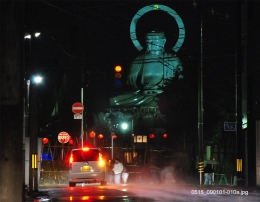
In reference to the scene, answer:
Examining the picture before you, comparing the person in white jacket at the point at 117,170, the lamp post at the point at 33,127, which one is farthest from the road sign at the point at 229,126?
the lamp post at the point at 33,127

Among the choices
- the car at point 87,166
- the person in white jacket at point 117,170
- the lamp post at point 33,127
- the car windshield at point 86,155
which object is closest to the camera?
the lamp post at point 33,127

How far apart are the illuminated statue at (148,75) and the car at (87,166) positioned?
52074 millimetres

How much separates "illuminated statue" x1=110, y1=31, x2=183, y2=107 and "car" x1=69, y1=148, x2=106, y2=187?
171 ft

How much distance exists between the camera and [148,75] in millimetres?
100438

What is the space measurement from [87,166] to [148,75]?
7077 cm

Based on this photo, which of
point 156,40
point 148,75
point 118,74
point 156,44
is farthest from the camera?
point 148,75

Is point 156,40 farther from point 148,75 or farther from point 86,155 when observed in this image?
point 86,155

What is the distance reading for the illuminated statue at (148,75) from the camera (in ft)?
290

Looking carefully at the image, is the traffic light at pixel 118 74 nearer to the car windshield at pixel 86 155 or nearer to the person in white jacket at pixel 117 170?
the car windshield at pixel 86 155

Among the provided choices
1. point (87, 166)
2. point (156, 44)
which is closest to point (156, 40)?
point (156, 44)

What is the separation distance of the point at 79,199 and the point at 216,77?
27553 mm

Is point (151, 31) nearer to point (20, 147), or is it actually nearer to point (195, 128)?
point (195, 128)

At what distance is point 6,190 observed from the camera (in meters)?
7.02

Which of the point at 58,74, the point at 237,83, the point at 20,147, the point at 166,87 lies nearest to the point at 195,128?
the point at 166,87
